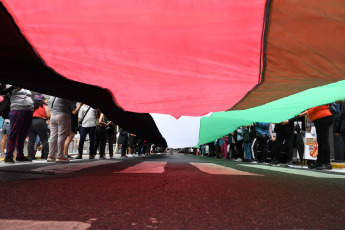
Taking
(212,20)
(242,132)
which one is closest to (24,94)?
(212,20)

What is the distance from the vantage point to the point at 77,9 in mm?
1988

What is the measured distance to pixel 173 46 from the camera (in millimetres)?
2453

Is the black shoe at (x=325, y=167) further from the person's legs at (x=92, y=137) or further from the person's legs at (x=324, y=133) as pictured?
the person's legs at (x=92, y=137)

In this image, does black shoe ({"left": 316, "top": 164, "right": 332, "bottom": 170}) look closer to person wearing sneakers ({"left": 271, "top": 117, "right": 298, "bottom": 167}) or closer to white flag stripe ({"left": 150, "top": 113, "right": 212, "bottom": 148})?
person wearing sneakers ({"left": 271, "top": 117, "right": 298, "bottom": 167})

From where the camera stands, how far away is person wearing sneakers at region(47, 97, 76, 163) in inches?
200

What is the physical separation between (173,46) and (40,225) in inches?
73.3

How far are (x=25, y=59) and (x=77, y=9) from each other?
1270 millimetres

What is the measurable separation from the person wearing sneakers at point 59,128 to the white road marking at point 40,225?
422 centimetres

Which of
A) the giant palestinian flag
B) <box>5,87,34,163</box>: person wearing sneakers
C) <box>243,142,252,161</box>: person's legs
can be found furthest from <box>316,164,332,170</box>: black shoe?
<box>5,87,34,163</box>: person wearing sneakers

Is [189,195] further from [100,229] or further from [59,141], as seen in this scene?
[59,141]

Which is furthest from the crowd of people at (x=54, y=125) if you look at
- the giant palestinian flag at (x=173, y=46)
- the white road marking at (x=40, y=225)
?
the white road marking at (x=40, y=225)

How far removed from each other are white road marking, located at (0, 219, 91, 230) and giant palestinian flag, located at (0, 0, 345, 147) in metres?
1.53

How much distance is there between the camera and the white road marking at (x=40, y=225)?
40.3 inches

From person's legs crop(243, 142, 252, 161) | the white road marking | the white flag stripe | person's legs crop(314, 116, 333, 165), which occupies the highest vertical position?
the white flag stripe
